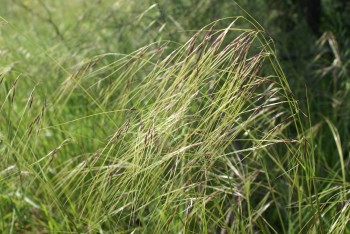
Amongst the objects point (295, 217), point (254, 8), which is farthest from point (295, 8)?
point (295, 217)

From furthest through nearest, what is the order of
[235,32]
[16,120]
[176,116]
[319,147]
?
[235,32] → [16,120] → [319,147] → [176,116]

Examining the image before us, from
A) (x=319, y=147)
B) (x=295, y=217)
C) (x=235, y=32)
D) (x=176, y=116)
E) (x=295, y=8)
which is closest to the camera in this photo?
(x=176, y=116)

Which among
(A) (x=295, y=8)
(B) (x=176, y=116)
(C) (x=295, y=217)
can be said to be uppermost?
(B) (x=176, y=116)

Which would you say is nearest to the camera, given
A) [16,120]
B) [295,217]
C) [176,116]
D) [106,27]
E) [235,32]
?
[176,116]

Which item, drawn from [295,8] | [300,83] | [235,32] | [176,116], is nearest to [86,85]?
Answer: [235,32]

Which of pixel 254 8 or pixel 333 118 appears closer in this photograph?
pixel 333 118

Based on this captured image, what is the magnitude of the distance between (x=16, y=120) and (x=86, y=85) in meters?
0.31

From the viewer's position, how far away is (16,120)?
8.66ft

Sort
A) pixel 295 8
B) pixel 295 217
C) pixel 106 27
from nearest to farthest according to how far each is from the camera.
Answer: pixel 295 217
pixel 106 27
pixel 295 8

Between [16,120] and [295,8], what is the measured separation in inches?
57.6

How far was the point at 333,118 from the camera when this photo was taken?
277cm

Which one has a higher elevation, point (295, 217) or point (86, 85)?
point (86, 85)

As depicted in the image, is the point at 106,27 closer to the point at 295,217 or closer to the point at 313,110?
the point at 313,110

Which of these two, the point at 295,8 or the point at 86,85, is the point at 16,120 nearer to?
the point at 86,85
